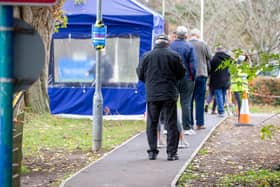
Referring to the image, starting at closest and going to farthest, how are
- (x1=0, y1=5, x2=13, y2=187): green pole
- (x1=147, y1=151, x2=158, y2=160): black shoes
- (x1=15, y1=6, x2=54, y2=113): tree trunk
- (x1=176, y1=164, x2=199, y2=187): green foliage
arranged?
(x1=0, y1=5, x2=13, y2=187): green pole < (x1=176, y1=164, x2=199, y2=187): green foliage < (x1=147, y1=151, x2=158, y2=160): black shoes < (x1=15, y1=6, x2=54, y2=113): tree trunk

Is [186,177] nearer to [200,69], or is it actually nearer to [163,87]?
[163,87]

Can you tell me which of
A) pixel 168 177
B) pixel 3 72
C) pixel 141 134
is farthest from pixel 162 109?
pixel 3 72

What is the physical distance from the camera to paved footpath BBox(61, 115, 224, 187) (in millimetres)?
8977

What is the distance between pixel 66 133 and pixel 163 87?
16.2ft

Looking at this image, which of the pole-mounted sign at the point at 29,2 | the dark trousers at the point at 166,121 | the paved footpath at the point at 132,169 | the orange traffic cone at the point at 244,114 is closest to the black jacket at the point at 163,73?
the dark trousers at the point at 166,121

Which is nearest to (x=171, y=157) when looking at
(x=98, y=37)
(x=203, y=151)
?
(x=203, y=151)

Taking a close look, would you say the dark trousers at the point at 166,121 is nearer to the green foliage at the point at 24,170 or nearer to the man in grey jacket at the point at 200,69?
the green foliage at the point at 24,170

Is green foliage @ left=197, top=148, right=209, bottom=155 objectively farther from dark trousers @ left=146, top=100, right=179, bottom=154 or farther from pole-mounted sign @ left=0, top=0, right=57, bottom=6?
Answer: pole-mounted sign @ left=0, top=0, right=57, bottom=6

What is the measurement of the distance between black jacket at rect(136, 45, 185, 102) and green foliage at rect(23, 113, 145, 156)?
234cm

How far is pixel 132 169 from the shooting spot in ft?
32.9

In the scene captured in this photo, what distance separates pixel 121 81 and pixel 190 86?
461 cm

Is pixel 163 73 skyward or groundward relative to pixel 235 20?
groundward

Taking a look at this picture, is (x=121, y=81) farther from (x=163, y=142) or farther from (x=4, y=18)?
(x=4, y=18)

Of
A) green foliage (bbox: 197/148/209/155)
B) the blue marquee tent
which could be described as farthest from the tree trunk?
green foliage (bbox: 197/148/209/155)
